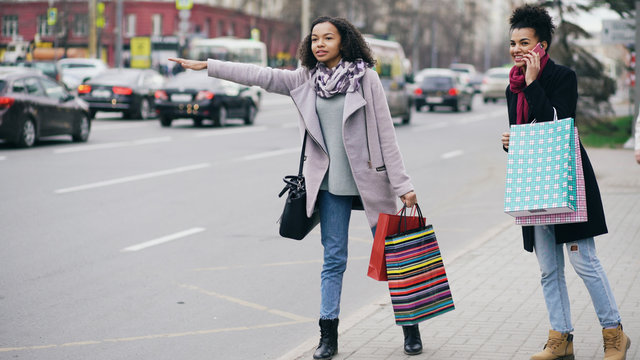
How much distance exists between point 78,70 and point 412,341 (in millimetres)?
43065

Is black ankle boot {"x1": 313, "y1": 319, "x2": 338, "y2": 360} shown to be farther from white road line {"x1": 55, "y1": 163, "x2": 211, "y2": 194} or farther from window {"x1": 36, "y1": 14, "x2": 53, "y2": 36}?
window {"x1": 36, "y1": 14, "x2": 53, "y2": 36}

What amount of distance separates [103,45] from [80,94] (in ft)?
159

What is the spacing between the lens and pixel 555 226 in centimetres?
469

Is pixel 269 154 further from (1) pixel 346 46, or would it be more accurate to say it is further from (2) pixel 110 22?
(2) pixel 110 22

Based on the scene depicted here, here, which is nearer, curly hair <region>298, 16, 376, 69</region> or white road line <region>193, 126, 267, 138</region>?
curly hair <region>298, 16, 376, 69</region>

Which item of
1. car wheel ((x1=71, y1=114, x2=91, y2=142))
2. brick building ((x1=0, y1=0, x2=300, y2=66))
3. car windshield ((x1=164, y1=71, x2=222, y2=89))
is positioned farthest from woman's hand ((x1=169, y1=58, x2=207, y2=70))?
brick building ((x1=0, y1=0, x2=300, y2=66))

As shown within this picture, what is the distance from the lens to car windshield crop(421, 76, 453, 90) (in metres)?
38.9

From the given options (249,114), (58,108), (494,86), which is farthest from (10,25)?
(58,108)

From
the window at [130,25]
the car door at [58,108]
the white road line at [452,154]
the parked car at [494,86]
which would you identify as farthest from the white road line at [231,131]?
the window at [130,25]

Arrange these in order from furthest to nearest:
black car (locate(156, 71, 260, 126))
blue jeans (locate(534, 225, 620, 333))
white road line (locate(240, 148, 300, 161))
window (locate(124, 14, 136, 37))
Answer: window (locate(124, 14, 136, 37)) < black car (locate(156, 71, 260, 126)) < white road line (locate(240, 148, 300, 161)) < blue jeans (locate(534, 225, 620, 333))

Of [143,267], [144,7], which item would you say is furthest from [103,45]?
[143,267]

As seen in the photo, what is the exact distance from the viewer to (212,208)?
11242 mm

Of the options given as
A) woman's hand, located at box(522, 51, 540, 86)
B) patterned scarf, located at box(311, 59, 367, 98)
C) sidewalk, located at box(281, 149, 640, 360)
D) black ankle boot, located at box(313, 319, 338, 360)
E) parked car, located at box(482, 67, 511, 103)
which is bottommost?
parked car, located at box(482, 67, 511, 103)

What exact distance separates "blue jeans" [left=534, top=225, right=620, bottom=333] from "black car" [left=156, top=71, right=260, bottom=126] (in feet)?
69.1
